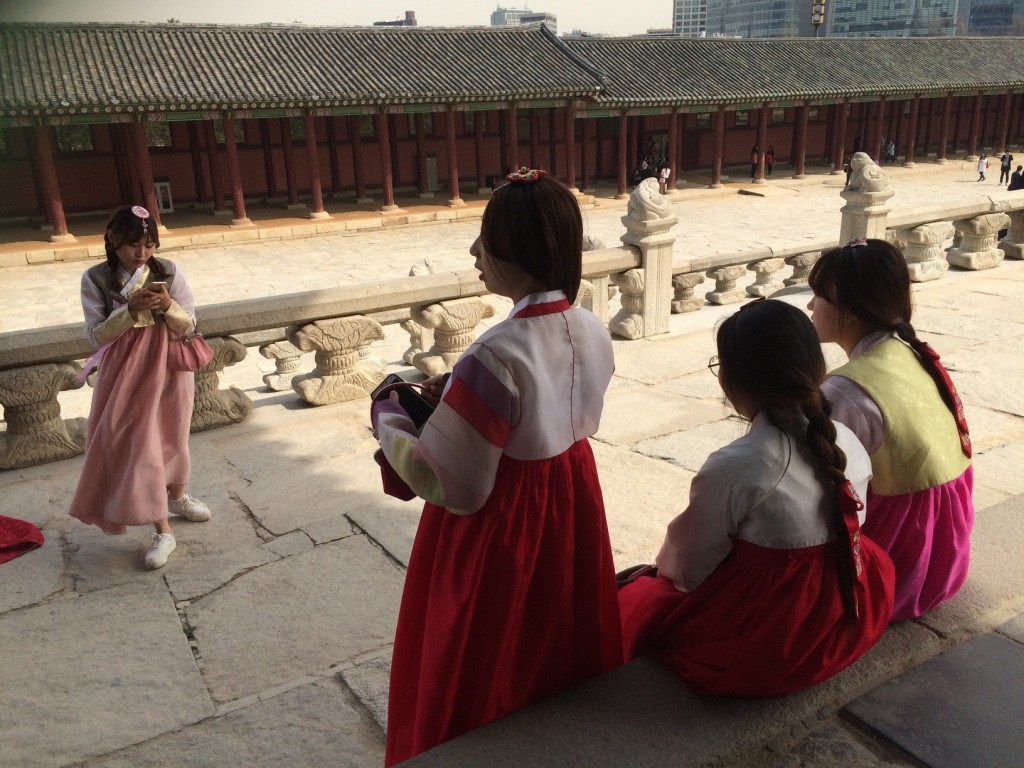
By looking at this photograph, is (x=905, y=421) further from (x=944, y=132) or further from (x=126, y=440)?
(x=944, y=132)

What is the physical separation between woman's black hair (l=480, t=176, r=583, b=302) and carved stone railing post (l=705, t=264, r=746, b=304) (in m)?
7.32

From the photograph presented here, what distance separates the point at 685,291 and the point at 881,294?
584 cm

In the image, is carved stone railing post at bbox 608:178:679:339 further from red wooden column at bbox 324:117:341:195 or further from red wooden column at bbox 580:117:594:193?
red wooden column at bbox 580:117:594:193

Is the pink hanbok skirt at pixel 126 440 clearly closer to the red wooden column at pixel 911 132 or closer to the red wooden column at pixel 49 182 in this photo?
the red wooden column at pixel 49 182

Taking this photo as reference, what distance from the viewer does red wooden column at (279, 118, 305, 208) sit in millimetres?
20141

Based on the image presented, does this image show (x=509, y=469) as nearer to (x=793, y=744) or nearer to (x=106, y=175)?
(x=793, y=744)

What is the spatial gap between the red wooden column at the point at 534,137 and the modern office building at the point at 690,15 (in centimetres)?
10960

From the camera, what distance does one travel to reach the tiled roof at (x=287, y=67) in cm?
1719

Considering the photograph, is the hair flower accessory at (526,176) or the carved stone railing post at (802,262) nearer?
the hair flower accessory at (526,176)

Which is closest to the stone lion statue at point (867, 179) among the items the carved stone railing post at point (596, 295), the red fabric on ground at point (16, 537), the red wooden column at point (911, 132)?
the carved stone railing post at point (596, 295)

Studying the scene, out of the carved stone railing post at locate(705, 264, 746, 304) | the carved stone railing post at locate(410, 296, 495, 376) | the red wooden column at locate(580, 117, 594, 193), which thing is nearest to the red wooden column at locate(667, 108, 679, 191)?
the red wooden column at locate(580, 117, 594, 193)

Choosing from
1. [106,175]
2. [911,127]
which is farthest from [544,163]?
[911,127]

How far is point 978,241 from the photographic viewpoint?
827 cm

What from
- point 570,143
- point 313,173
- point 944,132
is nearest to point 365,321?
point 313,173
